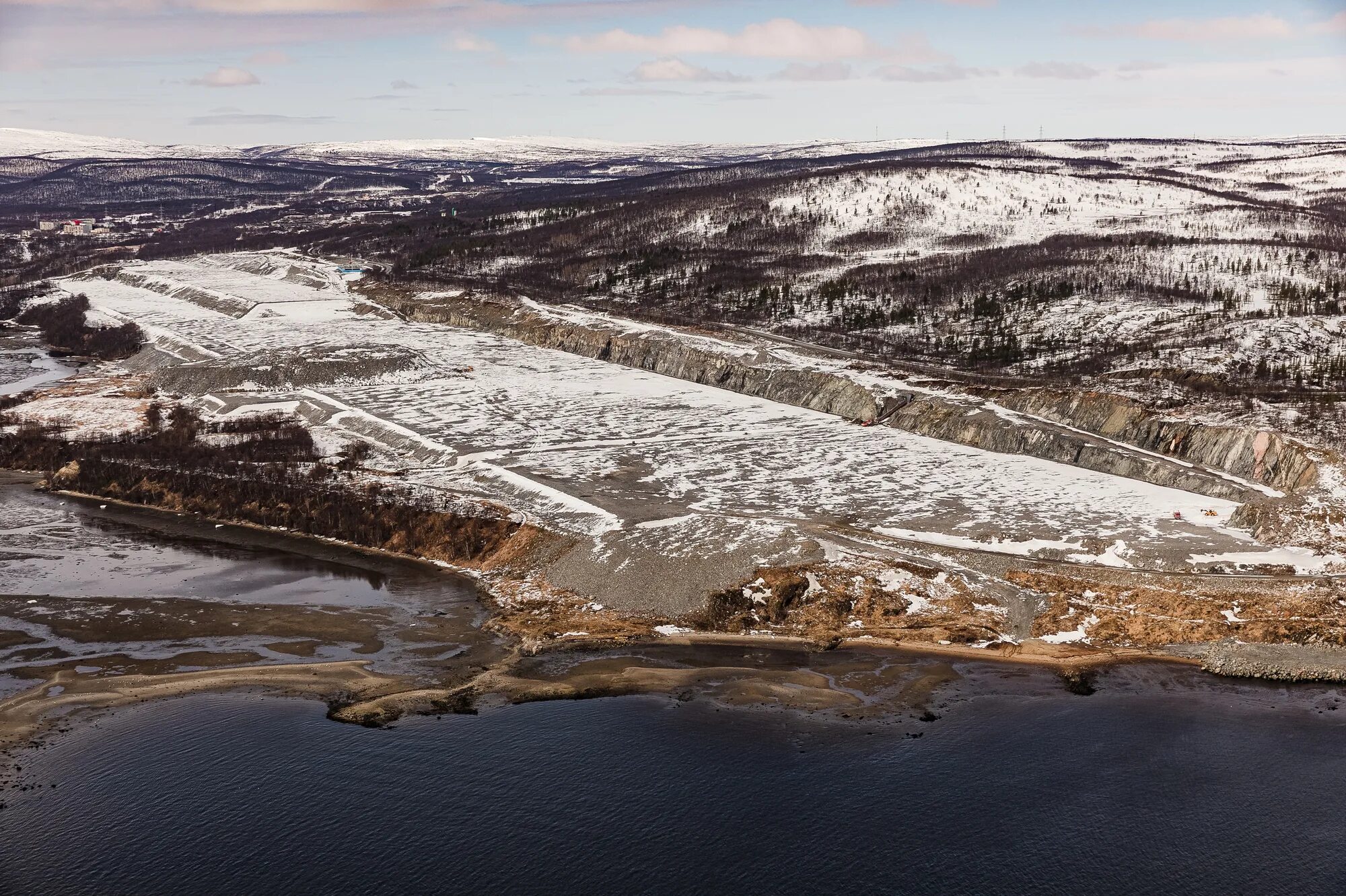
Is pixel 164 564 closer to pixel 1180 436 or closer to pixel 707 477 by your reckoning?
pixel 707 477

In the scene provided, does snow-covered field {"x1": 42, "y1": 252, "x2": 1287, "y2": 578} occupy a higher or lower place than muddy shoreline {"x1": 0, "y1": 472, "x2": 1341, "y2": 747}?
higher

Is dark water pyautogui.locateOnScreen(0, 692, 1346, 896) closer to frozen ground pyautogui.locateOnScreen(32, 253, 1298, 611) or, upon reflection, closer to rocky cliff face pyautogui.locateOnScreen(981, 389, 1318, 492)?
frozen ground pyautogui.locateOnScreen(32, 253, 1298, 611)

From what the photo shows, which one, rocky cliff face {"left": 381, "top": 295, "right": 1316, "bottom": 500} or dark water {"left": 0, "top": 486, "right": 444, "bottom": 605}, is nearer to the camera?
dark water {"left": 0, "top": 486, "right": 444, "bottom": 605}

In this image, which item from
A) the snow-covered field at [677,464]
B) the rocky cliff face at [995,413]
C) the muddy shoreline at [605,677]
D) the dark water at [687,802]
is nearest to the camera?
the dark water at [687,802]

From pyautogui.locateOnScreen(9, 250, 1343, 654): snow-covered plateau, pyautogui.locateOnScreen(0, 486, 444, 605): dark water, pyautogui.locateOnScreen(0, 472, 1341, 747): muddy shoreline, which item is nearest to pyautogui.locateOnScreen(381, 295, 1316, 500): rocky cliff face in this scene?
pyautogui.locateOnScreen(9, 250, 1343, 654): snow-covered plateau

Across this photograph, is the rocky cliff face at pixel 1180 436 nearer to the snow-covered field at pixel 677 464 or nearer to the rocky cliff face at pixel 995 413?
the rocky cliff face at pixel 995 413

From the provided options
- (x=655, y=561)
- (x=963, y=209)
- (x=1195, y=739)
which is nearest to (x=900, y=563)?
(x=655, y=561)

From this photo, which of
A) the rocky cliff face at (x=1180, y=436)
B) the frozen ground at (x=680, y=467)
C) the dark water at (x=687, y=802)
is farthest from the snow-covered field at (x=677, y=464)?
the dark water at (x=687, y=802)
